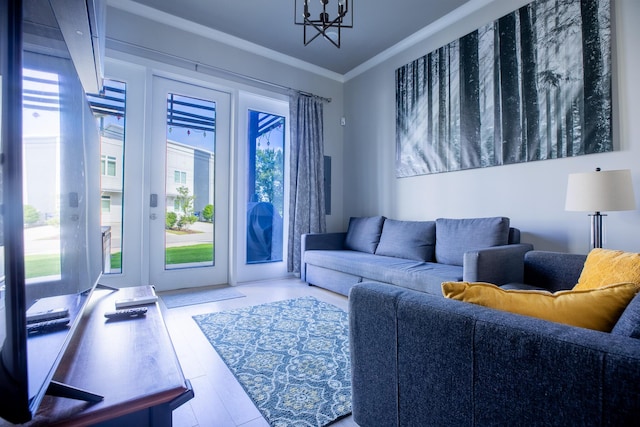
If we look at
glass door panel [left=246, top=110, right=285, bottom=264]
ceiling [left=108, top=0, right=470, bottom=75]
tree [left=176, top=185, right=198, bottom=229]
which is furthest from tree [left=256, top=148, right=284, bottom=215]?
ceiling [left=108, top=0, right=470, bottom=75]

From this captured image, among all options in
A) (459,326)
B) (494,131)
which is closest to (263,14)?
(494,131)

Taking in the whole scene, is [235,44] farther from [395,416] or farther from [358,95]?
[395,416]

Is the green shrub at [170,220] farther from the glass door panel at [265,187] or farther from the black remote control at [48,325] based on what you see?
the black remote control at [48,325]

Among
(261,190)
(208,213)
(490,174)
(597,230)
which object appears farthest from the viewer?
(261,190)

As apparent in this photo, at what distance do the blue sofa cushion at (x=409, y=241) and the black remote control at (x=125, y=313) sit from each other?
2.46 metres

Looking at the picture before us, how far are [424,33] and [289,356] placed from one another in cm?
354

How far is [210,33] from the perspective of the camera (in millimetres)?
3445

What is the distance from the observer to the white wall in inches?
82.3

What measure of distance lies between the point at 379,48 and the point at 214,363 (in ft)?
12.5

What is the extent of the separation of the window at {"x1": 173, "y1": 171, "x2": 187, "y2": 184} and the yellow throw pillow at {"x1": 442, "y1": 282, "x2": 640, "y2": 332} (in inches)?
130

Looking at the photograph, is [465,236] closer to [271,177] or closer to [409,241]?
[409,241]

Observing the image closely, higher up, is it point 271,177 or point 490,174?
point 271,177

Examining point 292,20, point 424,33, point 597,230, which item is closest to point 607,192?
point 597,230

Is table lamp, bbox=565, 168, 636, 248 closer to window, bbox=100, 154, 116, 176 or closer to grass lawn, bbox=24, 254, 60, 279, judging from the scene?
grass lawn, bbox=24, 254, 60, 279
